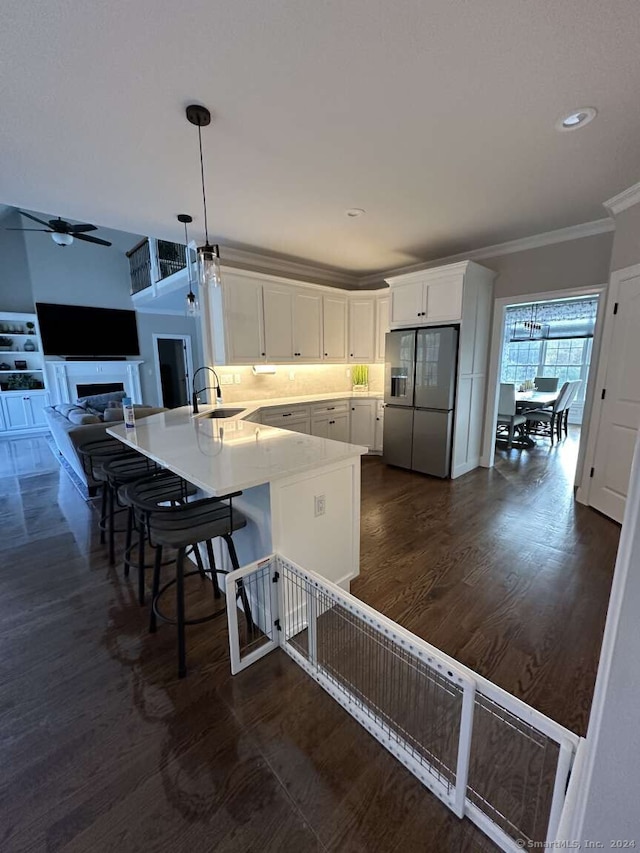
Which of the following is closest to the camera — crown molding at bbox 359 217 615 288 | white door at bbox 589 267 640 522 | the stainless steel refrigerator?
white door at bbox 589 267 640 522

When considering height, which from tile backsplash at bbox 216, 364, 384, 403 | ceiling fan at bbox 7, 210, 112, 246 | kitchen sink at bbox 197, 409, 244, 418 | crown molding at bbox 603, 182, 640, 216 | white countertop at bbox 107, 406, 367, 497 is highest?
ceiling fan at bbox 7, 210, 112, 246

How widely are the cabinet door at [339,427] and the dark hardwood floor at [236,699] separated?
7.10ft

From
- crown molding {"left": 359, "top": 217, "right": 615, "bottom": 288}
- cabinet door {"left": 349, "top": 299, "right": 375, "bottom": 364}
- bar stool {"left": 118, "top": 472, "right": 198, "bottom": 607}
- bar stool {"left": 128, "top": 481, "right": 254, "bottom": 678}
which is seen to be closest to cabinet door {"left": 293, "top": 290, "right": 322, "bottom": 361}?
cabinet door {"left": 349, "top": 299, "right": 375, "bottom": 364}

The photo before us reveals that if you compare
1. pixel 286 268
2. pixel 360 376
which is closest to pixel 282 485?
pixel 286 268

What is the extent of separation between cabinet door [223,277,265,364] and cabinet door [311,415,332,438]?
42.5 inches

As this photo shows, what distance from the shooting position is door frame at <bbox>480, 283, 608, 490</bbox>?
3469mm

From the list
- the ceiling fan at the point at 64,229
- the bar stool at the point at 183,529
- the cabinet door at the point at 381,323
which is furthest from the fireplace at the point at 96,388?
the bar stool at the point at 183,529

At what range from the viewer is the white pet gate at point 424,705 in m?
1.01

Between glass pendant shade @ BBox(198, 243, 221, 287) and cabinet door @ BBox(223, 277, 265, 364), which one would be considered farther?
cabinet door @ BBox(223, 277, 265, 364)

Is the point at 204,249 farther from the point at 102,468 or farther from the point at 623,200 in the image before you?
the point at 623,200

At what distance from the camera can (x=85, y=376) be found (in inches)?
297

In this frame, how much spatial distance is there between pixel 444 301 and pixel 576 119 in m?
2.03

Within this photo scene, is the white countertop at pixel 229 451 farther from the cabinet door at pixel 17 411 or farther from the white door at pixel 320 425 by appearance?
the cabinet door at pixel 17 411

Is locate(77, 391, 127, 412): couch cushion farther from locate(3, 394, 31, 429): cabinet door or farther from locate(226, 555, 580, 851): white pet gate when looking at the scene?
locate(226, 555, 580, 851): white pet gate
